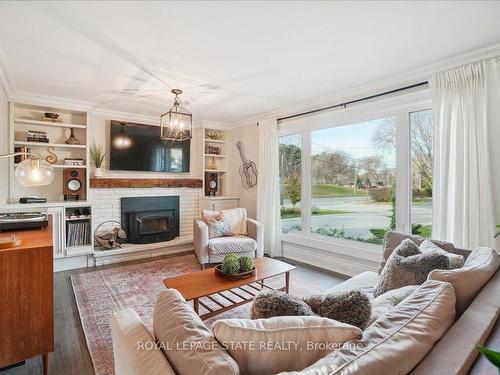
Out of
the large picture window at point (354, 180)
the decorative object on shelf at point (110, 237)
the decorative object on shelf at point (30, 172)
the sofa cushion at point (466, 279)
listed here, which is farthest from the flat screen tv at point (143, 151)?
the sofa cushion at point (466, 279)

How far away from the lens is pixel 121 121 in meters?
4.43

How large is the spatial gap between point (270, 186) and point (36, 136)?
3.40 m

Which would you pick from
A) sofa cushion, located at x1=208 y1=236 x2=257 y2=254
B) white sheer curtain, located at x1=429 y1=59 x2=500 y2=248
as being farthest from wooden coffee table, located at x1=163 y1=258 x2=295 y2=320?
white sheer curtain, located at x1=429 y1=59 x2=500 y2=248

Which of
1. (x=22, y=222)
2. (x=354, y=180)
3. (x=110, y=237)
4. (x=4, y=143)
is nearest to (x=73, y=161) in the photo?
(x=4, y=143)

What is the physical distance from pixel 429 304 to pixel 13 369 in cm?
245

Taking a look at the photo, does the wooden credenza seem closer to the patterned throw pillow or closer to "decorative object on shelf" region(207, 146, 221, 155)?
the patterned throw pillow

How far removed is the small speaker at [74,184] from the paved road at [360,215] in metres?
3.50

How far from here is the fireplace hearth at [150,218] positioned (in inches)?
173

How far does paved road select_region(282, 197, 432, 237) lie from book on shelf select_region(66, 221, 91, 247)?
3.31 metres

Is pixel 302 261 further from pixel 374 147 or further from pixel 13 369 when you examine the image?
pixel 13 369

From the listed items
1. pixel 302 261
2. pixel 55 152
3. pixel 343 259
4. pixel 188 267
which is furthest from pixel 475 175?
pixel 55 152

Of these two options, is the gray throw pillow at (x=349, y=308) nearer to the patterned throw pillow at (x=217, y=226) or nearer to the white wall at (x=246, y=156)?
the patterned throw pillow at (x=217, y=226)

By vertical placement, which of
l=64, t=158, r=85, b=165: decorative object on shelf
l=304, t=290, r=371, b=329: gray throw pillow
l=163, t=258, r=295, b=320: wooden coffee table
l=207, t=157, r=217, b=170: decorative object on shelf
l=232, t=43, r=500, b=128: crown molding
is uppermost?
l=232, t=43, r=500, b=128: crown molding

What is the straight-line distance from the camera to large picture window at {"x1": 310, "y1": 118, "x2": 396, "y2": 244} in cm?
323
